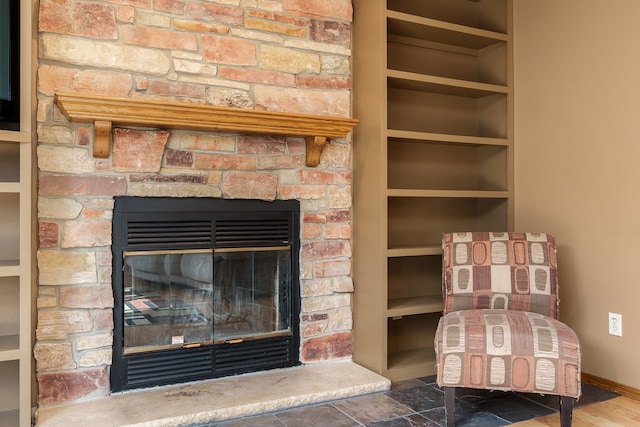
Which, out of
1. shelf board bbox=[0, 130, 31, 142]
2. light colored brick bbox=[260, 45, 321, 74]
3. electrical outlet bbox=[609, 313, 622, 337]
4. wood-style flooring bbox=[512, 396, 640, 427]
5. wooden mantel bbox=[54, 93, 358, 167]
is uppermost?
light colored brick bbox=[260, 45, 321, 74]

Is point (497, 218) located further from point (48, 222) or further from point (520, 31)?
point (48, 222)

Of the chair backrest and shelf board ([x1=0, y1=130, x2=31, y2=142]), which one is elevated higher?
shelf board ([x1=0, y1=130, x2=31, y2=142])

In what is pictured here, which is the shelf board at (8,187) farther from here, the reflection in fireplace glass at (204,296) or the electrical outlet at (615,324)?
the electrical outlet at (615,324)

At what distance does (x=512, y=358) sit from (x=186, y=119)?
69.2 inches

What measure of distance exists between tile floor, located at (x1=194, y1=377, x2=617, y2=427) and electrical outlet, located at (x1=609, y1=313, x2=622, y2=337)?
31 centimetres

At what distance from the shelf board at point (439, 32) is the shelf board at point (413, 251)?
128 cm

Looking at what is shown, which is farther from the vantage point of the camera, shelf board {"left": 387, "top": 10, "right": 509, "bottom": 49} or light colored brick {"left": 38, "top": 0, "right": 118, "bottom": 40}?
shelf board {"left": 387, "top": 10, "right": 509, "bottom": 49}

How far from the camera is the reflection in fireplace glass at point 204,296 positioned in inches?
104

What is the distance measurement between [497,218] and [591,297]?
788mm

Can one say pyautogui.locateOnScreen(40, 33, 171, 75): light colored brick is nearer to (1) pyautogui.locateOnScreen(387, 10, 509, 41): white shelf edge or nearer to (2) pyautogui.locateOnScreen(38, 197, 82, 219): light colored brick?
(2) pyautogui.locateOnScreen(38, 197, 82, 219): light colored brick

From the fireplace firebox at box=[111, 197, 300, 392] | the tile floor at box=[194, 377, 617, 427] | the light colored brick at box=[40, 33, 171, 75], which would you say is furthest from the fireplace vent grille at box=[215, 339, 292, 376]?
the light colored brick at box=[40, 33, 171, 75]

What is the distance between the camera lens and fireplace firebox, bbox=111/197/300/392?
2.62 meters

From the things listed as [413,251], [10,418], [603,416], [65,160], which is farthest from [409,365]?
[65,160]

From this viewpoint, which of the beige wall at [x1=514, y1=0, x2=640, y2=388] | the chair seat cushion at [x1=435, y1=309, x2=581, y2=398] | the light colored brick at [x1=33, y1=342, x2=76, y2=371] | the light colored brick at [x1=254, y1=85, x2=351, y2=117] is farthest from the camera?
the light colored brick at [x1=254, y1=85, x2=351, y2=117]
